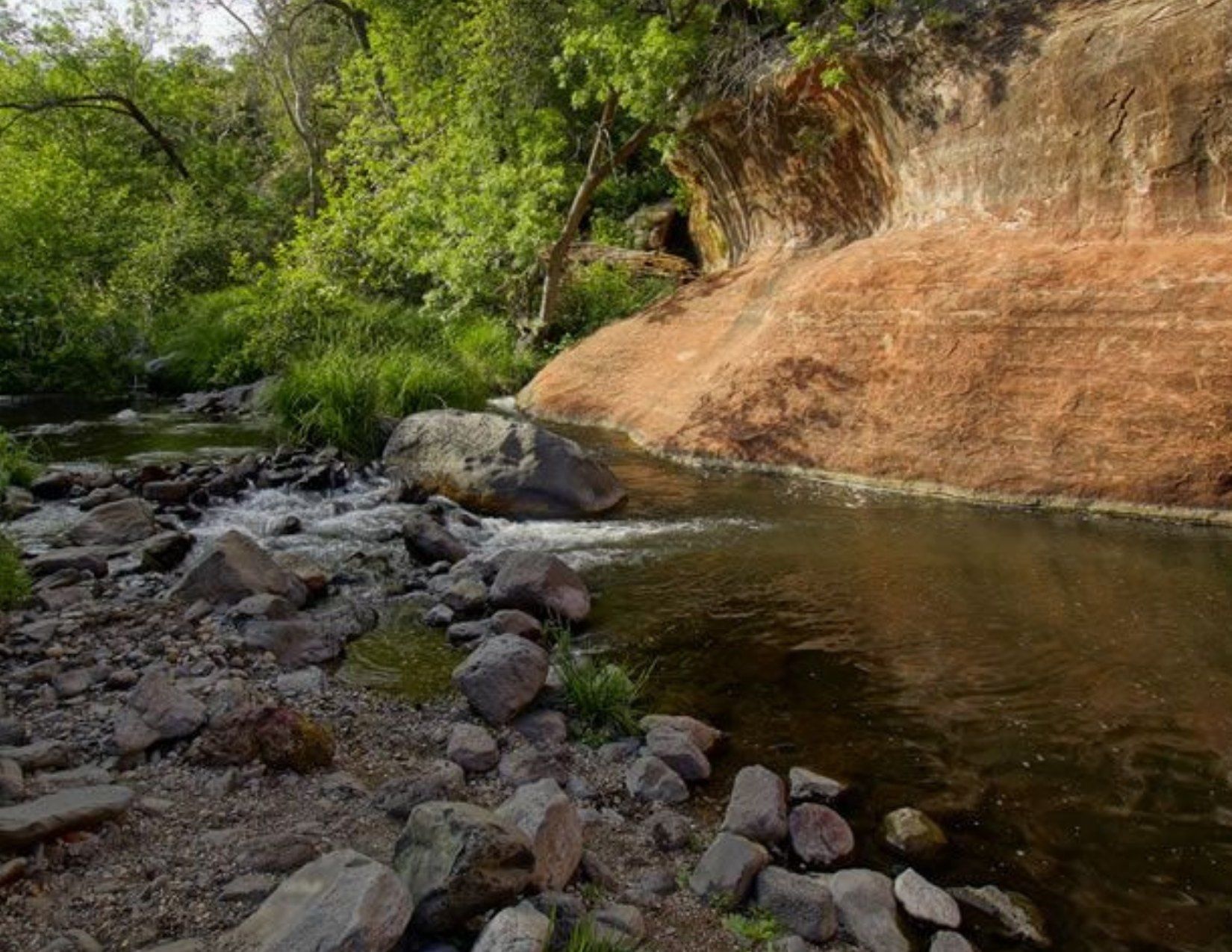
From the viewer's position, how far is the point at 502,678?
15.8 ft

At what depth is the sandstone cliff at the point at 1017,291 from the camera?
9.53 m

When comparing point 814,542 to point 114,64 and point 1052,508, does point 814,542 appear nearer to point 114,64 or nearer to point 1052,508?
point 1052,508

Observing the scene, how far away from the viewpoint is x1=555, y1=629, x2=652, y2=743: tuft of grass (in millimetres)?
4707

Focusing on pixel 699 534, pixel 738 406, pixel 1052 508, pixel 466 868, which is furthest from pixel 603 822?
pixel 738 406

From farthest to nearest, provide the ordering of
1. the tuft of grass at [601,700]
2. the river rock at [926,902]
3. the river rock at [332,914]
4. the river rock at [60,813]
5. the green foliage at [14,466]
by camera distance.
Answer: the green foliage at [14,466] < the tuft of grass at [601,700] < the river rock at [926,902] < the river rock at [60,813] < the river rock at [332,914]

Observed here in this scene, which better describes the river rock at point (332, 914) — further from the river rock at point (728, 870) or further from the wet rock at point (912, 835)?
the wet rock at point (912, 835)

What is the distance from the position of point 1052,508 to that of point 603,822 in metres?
7.34

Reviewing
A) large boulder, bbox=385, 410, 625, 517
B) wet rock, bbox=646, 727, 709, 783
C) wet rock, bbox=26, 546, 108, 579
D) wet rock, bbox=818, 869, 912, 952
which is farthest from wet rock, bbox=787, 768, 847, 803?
large boulder, bbox=385, 410, 625, 517

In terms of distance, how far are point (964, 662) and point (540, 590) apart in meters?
2.71

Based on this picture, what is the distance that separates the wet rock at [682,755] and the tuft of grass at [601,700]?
0.29 metres

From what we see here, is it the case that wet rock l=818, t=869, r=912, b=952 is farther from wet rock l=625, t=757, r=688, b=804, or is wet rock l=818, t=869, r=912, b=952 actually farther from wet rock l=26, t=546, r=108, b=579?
wet rock l=26, t=546, r=108, b=579

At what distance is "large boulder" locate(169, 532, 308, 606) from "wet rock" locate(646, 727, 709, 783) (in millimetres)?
3114

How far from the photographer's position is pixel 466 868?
2867 mm

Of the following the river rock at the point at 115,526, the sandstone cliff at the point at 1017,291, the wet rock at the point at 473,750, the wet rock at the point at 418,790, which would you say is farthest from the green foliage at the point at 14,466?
the sandstone cliff at the point at 1017,291
